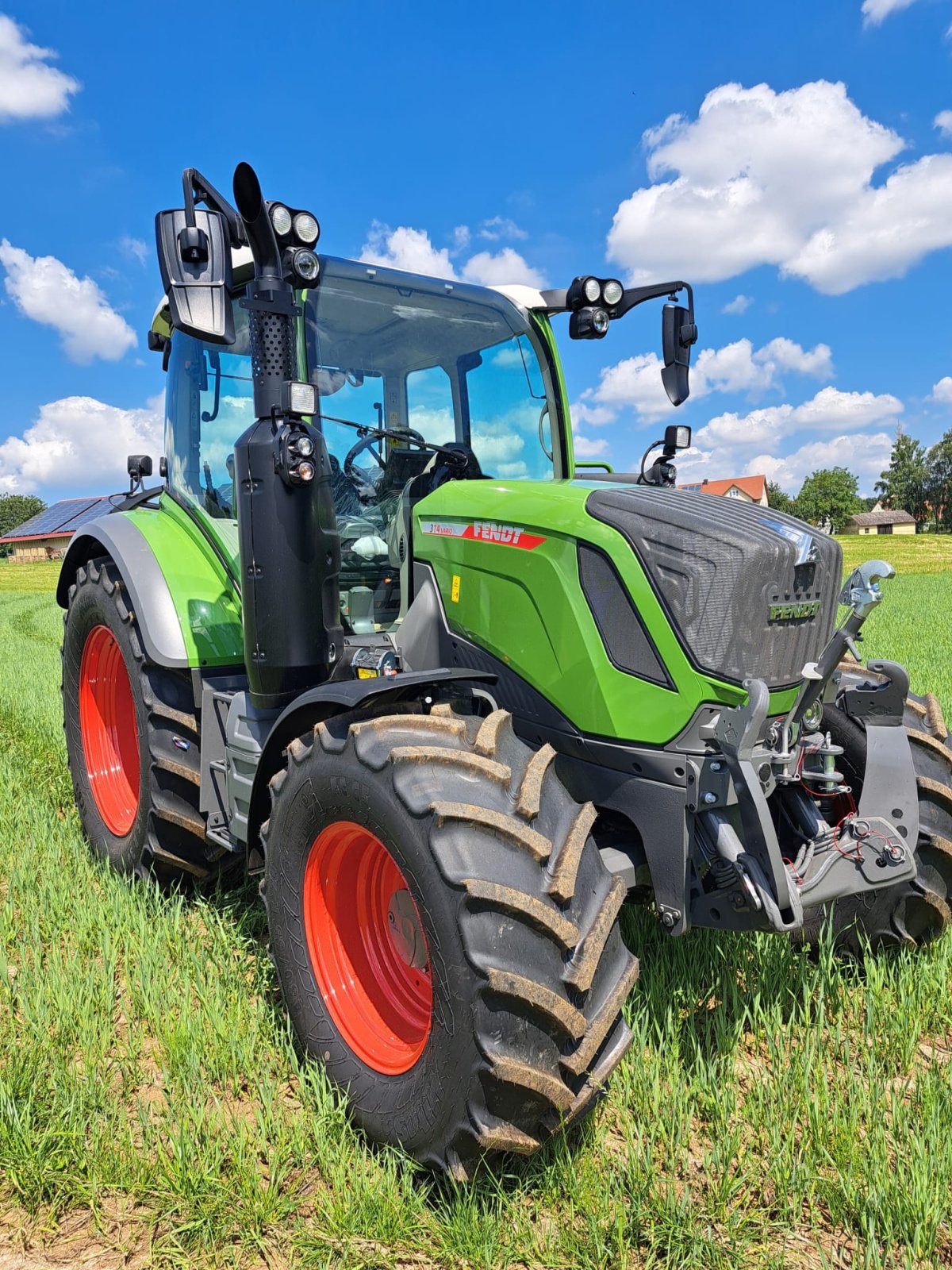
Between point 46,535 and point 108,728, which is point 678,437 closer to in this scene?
point 108,728

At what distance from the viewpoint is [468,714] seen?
2766 millimetres

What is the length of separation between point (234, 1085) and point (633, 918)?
1.42 m

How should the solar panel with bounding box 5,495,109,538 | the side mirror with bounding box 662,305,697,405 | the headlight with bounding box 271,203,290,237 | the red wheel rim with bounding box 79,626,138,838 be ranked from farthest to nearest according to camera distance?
the solar panel with bounding box 5,495,109,538, the red wheel rim with bounding box 79,626,138,838, the side mirror with bounding box 662,305,697,405, the headlight with bounding box 271,203,290,237

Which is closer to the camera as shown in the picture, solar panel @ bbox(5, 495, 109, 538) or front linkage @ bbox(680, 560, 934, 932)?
front linkage @ bbox(680, 560, 934, 932)

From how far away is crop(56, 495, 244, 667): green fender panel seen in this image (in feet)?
11.6

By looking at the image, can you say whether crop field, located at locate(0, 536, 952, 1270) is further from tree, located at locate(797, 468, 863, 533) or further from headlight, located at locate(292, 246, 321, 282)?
tree, located at locate(797, 468, 863, 533)

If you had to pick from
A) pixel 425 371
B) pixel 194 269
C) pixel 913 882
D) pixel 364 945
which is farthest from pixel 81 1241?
pixel 425 371

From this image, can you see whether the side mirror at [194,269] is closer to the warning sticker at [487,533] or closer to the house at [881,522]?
the warning sticker at [487,533]

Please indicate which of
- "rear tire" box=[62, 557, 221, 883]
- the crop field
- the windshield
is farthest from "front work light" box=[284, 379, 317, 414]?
the crop field

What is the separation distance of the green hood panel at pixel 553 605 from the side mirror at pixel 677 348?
33.0 inches

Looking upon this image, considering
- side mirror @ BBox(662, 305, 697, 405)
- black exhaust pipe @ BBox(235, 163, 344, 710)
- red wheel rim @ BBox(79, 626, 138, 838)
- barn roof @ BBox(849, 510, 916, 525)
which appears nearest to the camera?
black exhaust pipe @ BBox(235, 163, 344, 710)

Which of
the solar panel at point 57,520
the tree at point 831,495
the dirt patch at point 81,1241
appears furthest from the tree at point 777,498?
the dirt patch at point 81,1241

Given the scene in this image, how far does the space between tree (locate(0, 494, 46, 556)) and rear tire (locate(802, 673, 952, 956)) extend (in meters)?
110

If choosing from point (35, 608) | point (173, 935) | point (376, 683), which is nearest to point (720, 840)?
point (376, 683)
